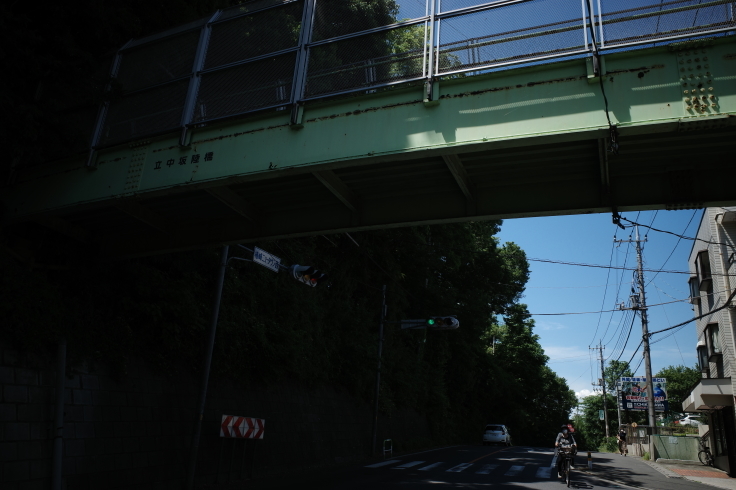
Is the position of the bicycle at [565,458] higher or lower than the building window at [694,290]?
lower

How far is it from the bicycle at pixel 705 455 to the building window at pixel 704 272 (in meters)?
8.20

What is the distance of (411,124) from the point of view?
25.2 feet

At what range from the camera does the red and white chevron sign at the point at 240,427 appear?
1240cm

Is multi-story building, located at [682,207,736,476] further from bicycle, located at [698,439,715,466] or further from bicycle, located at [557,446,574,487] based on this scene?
bicycle, located at [557,446,574,487]

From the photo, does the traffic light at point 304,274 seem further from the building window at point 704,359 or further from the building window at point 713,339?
the building window at point 704,359

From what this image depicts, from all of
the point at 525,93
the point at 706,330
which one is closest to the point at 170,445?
the point at 525,93

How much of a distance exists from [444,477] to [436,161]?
10756 millimetres

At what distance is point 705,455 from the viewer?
2628 cm

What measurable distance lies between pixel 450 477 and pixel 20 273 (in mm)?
12238

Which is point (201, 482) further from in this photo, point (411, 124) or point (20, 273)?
point (411, 124)

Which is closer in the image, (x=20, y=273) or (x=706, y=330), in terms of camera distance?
(x=20, y=273)

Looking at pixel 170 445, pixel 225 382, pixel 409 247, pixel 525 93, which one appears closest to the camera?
pixel 525 93

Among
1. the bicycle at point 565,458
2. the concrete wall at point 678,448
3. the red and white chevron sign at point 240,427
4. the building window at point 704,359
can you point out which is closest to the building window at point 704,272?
the building window at point 704,359

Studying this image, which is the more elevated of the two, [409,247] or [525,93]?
[409,247]
